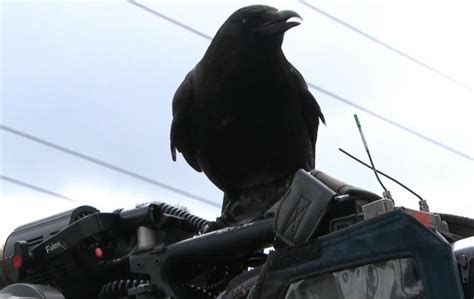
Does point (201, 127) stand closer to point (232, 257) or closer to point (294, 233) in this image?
point (232, 257)

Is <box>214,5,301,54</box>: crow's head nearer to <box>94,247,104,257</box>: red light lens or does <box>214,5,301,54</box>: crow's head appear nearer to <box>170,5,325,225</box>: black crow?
<box>170,5,325,225</box>: black crow

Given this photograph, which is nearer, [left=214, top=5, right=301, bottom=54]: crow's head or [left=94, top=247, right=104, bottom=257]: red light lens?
[left=94, top=247, right=104, bottom=257]: red light lens

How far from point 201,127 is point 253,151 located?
0.85 feet

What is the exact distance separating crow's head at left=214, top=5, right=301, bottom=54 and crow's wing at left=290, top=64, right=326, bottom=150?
0.19 metres

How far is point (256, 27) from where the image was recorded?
13.8ft

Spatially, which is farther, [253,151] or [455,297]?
[253,151]

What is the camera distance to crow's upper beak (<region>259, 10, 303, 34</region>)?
4.07 metres

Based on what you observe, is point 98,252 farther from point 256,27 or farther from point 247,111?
point 256,27

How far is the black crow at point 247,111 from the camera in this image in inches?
160

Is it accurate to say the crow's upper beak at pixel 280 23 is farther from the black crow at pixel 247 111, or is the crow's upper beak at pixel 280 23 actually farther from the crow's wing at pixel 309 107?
the crow's wing at pixel 309 107

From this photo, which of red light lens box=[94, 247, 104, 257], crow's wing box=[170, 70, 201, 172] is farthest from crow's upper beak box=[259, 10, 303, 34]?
red light lens box=[94, 247, 104, 257]

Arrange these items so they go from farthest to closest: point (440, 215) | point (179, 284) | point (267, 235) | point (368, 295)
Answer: point (179, 284), point (267, 235), point (440, 215), point (368, 295)

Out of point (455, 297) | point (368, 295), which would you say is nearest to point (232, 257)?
point (368, 295)

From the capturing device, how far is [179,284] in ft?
7.53
